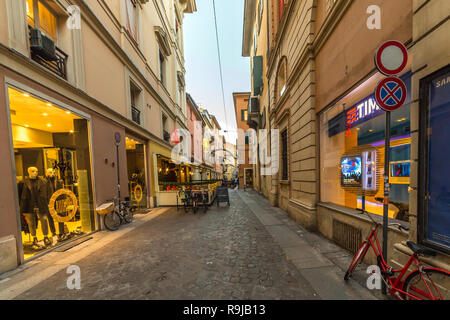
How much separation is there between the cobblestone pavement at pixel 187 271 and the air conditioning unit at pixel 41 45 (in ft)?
17.5

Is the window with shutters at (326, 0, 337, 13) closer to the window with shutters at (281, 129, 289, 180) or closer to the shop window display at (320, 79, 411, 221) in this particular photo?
the shop window display at (320, 79, 411, 221)

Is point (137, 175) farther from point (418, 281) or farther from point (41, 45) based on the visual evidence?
point (418, 281)

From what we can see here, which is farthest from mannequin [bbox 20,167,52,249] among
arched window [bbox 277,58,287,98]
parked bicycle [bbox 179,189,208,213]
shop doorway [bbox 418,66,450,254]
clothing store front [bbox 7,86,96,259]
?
arched window [bbox 277,58,287,98]

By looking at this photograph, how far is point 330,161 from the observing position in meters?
5.40

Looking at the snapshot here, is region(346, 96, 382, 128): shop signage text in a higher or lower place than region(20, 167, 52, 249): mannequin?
higher

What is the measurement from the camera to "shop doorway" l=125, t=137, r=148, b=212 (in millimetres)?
10607

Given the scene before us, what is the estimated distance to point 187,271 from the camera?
3387 millimetres

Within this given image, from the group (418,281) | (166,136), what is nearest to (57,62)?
(418,281)

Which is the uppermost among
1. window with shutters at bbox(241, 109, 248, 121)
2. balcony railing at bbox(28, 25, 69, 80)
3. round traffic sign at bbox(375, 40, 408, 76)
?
window with shutters at bbox(241, 109, 248, 121)

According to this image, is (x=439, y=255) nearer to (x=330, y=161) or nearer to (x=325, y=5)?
(x=330, y=161)

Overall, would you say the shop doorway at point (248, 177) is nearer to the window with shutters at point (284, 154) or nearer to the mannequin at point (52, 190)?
the window with shutters at point (284, 154)

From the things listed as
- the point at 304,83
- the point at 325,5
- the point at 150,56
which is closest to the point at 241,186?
the point at 150,56

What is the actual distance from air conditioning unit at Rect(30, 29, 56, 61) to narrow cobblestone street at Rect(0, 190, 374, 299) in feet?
17.5
